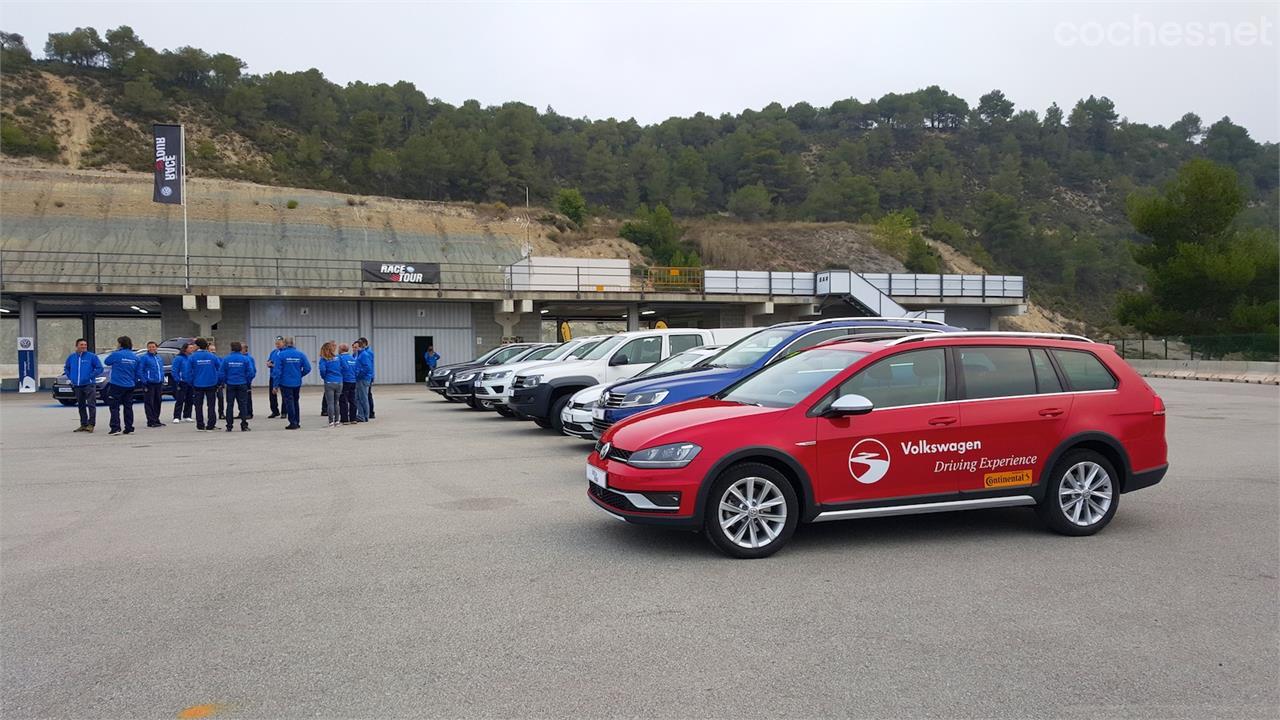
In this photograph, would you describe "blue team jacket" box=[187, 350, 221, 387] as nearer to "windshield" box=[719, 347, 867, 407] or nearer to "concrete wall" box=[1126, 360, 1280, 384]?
"windshield" box=[719, 347, 867, 407]

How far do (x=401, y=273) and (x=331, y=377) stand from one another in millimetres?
20622

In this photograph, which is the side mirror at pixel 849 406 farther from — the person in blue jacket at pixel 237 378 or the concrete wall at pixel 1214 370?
Result: the concrete wall at pixel 1214 370

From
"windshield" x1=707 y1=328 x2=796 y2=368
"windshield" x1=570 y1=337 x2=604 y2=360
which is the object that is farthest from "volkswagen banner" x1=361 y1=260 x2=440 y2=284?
"windshield" x1=707 y1=328 x2=796 y2=368

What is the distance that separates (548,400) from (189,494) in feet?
20.6

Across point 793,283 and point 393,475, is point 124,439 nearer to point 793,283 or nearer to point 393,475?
point 393,475

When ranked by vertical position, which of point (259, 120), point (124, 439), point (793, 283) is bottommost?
point (124, 439)

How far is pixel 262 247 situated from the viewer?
197ft

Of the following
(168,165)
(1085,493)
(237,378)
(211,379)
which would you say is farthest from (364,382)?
(168,165)

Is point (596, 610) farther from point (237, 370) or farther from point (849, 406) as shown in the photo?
point (237, 370)

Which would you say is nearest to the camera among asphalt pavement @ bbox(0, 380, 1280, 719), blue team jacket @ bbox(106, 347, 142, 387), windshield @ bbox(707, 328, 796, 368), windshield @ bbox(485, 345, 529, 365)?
asphalt pavement @ bbox(0, 380, 1280, 719)

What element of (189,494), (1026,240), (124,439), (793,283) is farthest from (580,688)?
(1026,240)

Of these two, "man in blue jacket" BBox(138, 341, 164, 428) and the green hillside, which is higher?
the green hillside

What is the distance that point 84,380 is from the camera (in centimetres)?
1605

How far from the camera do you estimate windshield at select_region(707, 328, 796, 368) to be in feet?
36.2
